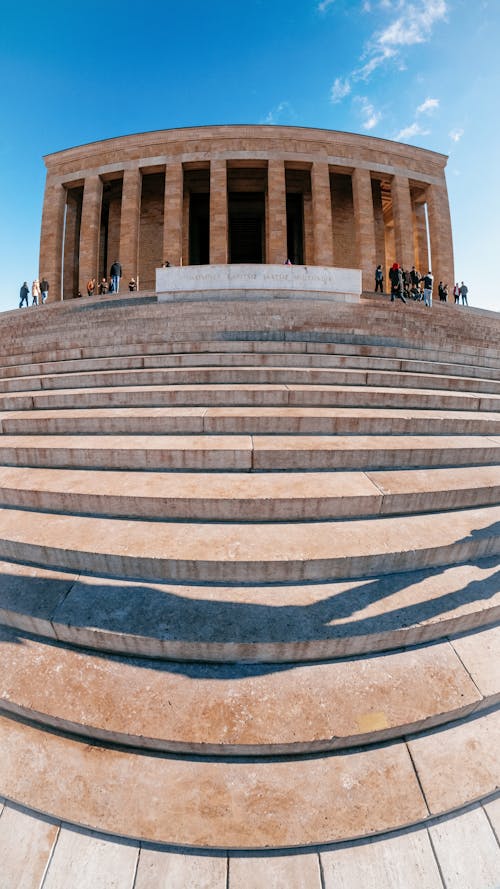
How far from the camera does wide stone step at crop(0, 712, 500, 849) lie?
1.76 metres

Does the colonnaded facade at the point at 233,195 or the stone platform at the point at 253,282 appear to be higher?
the colonnaded facade at the point at 233,195

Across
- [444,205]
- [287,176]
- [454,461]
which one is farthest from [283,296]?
[444,205]

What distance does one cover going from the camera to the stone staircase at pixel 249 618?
189 centimetres

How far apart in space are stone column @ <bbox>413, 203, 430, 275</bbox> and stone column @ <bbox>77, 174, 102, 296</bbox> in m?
22.3

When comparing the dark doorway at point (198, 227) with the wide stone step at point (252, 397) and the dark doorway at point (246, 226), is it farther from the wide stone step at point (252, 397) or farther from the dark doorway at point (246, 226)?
the wide stone step at point (252, 397)

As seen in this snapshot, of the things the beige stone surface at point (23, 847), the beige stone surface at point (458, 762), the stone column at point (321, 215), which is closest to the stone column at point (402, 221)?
the stone column at point (321, 215)

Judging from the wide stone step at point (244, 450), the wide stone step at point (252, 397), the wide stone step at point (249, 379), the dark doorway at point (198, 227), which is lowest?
the wide stone step at point (244, 450)

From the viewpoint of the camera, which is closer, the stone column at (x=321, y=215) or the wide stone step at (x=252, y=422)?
the wide stone step at (x=252, y=422)

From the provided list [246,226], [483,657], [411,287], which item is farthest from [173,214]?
[483,657]

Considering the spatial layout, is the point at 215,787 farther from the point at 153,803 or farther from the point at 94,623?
the point at 94,623

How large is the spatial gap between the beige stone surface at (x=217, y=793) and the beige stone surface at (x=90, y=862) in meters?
0.16

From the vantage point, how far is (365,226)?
71.3ft

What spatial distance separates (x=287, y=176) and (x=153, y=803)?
30.5 m

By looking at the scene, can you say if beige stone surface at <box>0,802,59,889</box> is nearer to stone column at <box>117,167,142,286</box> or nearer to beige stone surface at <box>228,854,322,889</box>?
beige stone surface at <box>228,854,322,889</box>
